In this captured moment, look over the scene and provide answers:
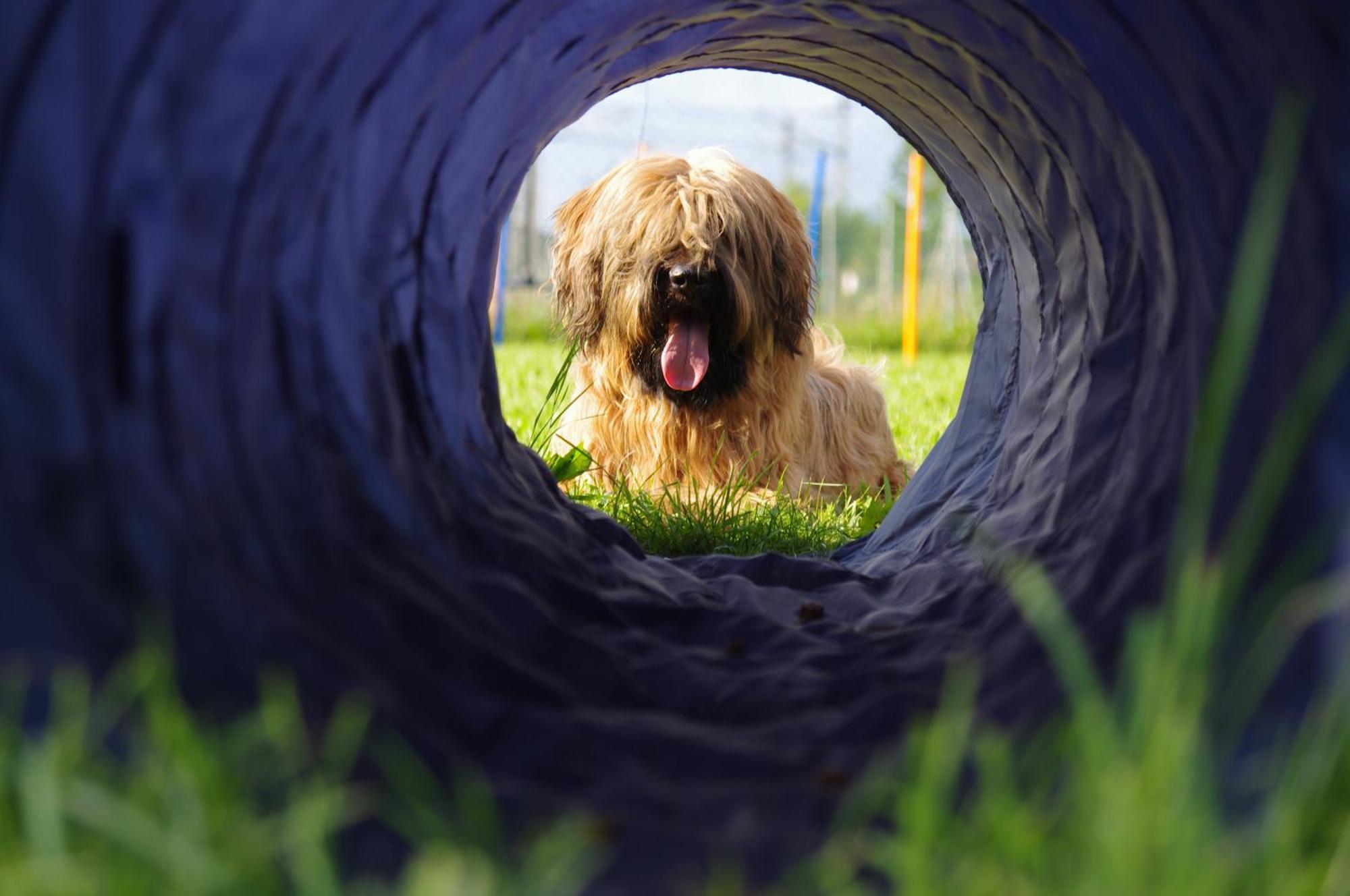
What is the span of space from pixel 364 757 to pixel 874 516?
3.53m

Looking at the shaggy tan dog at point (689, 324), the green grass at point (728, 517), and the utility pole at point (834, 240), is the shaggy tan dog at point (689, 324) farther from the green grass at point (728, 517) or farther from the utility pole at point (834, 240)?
the utility pole at point (834, 240)

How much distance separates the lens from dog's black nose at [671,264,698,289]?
4.71 metres

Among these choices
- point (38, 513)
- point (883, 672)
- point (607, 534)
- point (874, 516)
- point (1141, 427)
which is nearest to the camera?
point (38, 513)

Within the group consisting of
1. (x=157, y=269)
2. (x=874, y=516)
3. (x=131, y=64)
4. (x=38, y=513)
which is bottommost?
(x=874, y=516)

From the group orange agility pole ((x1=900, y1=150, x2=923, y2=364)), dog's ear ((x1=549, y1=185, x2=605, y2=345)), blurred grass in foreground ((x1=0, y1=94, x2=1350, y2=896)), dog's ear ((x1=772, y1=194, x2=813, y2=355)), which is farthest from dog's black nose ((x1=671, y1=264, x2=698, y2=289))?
orange agility pole ((x1=900, y1=150, x2=923, y2=364))

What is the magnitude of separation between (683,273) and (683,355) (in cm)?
34

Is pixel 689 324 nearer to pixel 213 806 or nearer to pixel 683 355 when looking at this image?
pixel 683 355

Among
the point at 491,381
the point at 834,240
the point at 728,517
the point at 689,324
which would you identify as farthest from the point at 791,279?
the point at 834,240

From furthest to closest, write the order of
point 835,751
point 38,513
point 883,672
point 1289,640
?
1. point 883,672
2. point 835,751
3. point 1289,640
4. point 38,513

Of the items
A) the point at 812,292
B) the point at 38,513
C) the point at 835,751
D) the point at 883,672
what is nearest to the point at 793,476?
the point at 812,292

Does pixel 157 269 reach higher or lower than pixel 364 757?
higher

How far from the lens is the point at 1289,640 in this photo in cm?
153

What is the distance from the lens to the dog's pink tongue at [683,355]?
4.90 meters

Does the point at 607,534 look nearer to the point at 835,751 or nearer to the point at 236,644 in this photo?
the point at 835,751
